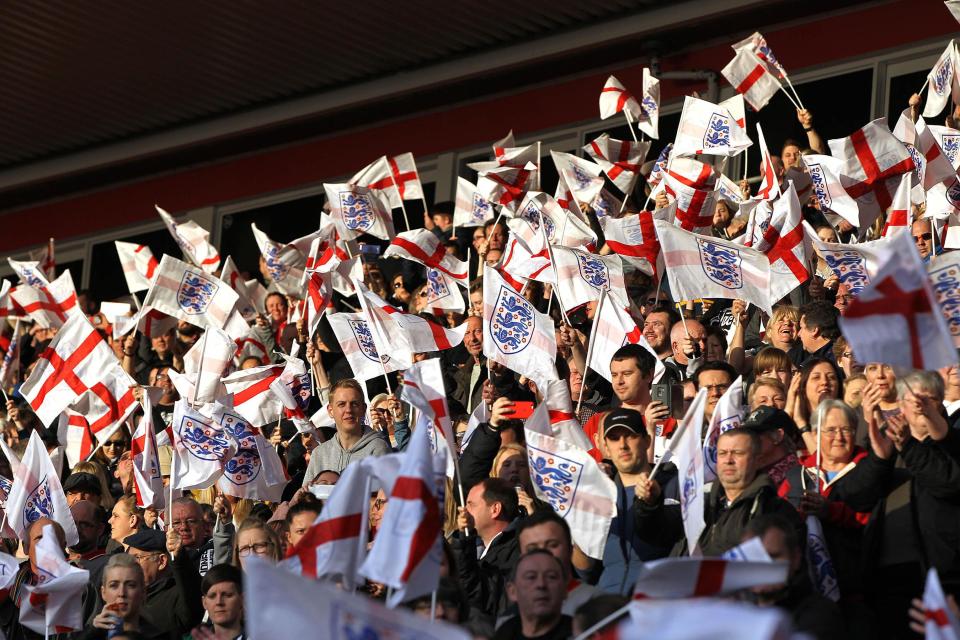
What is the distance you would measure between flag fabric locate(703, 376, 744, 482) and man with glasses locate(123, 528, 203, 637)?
2.69m

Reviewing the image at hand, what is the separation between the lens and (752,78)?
45.2 ft

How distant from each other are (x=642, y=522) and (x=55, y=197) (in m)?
15.9

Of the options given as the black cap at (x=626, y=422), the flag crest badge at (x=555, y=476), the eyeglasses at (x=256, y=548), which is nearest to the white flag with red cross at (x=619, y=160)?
the flag crest badge at (x=555, y=476)

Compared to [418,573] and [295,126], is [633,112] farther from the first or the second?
[418,573]

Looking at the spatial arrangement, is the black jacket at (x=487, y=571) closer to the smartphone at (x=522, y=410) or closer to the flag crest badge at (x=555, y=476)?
the flag crest badge at (x=555, y=476)

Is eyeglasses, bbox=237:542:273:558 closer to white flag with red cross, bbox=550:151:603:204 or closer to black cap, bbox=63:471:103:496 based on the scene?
black cap, bbox=63:471:103:496

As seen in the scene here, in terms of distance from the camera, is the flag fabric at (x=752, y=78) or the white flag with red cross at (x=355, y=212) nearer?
the flag fabric at (x=752, y=78)

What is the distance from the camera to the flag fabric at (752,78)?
13688mm

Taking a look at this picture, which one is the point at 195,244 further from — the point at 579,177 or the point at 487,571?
the point at 487,571

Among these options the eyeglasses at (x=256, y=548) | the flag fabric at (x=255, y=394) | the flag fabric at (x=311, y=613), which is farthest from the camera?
the flag fabric at (x=255, y=394)

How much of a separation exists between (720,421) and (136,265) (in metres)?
9.26

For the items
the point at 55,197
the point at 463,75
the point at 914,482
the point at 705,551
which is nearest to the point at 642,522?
the point at 705,551

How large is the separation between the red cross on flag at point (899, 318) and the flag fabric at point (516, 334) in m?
3.98

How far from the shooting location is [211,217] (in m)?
20.2
